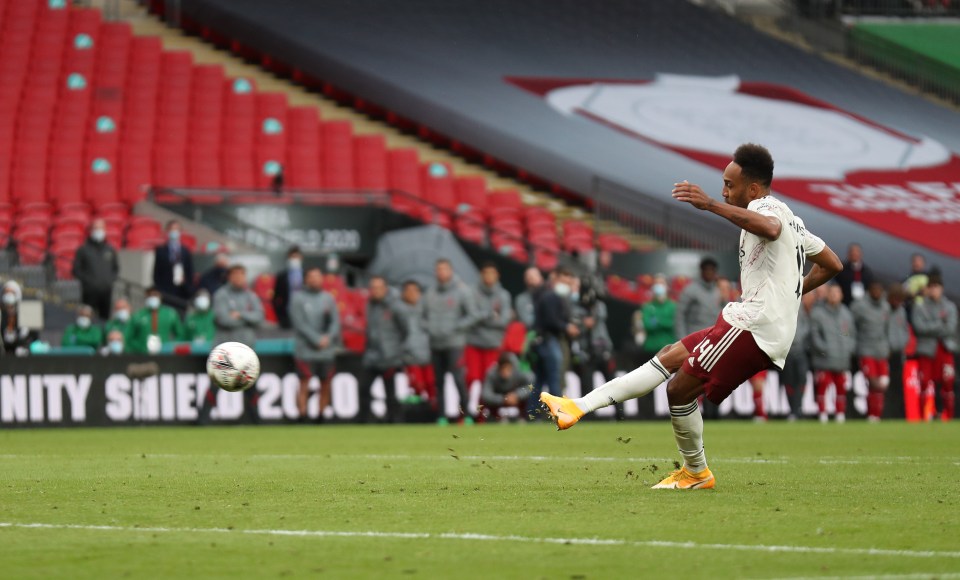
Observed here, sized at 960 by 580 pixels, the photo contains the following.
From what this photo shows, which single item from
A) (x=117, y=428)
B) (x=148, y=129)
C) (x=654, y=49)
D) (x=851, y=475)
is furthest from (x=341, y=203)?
(x=851, y=475)

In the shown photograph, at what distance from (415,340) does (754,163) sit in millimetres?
12264

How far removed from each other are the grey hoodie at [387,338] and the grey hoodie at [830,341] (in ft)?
19.3

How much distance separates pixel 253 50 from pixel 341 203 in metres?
9.07

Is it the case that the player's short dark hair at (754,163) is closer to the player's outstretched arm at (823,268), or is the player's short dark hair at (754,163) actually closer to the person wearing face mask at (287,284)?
the player's outstretched arm at (823,268)

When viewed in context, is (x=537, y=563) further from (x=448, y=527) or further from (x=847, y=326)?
(x=847, y=326)

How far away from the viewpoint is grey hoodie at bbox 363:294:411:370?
20.8m

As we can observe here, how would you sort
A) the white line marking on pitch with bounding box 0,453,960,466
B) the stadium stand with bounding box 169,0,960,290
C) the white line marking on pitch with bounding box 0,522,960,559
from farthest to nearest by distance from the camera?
the stadium stand with bounding box 169,0,960,290 → the white line marking on pitch with bounding box 0,453,960,466 → the white line marking on pitch with bounding box 0,522,960,559

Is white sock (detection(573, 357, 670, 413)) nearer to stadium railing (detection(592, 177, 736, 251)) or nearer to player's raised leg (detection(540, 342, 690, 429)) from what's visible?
player's raised leg (detection(540, 342, 690, 429))

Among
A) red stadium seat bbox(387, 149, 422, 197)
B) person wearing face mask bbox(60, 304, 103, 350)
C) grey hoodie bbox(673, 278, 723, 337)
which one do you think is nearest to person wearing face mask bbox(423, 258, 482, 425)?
grey hoodie bbox(673, 278, 723, 337)

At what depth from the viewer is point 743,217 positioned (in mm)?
8398

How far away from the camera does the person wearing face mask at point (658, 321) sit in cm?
2180

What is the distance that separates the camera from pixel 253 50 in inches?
1384

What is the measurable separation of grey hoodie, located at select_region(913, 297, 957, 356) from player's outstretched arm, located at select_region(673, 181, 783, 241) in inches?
575

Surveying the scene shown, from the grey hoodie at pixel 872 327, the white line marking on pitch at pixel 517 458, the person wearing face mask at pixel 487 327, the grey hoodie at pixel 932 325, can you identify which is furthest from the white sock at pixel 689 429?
the grey hoodie at pixel 932 325
